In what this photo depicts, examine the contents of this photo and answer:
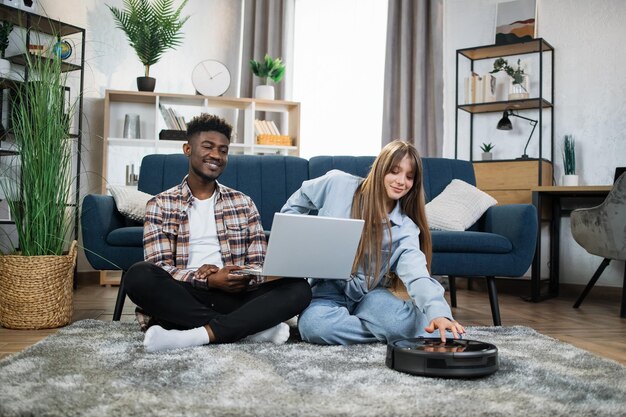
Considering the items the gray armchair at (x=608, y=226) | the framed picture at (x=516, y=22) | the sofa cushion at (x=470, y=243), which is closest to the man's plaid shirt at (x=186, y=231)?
the sofa cushion at (x=470, y=243)

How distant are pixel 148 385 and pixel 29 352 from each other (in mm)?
551

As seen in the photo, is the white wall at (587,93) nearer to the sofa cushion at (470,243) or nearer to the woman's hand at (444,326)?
the sofa cushion at (470,243)

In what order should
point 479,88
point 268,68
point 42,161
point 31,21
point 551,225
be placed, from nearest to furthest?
point 42,161, point 31,21, point 551,225, point 479,88, point 268,68

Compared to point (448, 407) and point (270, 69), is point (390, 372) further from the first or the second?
point (270, 69)

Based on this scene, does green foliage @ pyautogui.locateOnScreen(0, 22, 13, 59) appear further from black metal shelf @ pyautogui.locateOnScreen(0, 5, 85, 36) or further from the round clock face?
the round clock face

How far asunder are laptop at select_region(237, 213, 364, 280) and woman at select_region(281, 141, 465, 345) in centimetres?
17

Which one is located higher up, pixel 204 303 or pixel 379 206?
pixel 379 206

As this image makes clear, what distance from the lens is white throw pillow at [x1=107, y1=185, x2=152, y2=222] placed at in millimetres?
2654

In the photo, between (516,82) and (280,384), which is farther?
(516,82)

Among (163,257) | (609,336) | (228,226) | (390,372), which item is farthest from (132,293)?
(609,336)

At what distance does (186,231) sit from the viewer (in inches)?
80.1

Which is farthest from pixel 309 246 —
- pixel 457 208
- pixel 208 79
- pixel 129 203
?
pixel 208 79

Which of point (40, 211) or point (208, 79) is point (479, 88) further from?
point (40, 211)

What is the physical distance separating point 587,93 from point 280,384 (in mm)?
3470
